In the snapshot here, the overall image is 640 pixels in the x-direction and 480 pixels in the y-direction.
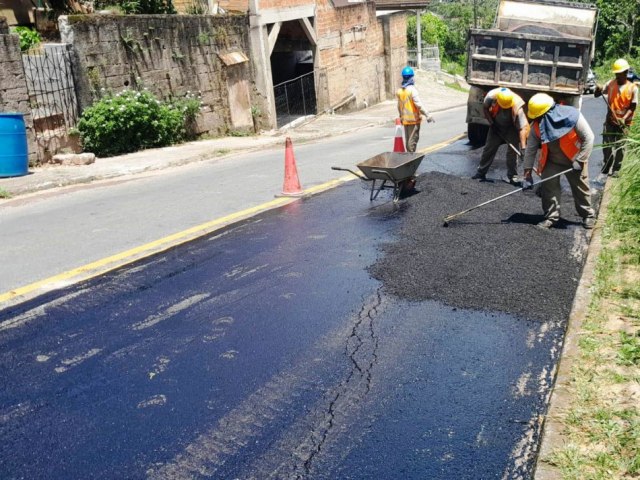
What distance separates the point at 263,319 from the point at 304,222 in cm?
310

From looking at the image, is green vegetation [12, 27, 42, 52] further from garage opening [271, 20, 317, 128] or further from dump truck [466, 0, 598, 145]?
garage opening [271, 20, 317, 128]

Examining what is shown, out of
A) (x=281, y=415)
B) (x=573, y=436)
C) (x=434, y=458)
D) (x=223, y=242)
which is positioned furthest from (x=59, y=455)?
(x=223, y=242)

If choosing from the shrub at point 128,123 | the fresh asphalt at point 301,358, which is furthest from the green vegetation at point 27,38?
the fresh asphalt at point 301,358

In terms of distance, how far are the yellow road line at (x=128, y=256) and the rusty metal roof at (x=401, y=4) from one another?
30.4m

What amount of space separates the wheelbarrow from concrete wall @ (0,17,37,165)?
22.6 ft

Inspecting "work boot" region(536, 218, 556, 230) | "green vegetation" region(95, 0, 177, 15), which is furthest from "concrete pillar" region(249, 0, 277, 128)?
"work boot" region(536, 218, 556, 230)

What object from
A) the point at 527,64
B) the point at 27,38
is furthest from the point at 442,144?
the point at 27,38

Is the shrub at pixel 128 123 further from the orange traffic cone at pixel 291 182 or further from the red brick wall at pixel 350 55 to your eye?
the red brick wall at pixel 350 55

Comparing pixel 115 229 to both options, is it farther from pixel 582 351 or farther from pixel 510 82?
pixel 510 82

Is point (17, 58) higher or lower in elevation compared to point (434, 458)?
higher

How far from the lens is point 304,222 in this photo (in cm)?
875

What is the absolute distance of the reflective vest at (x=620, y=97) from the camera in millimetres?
10367

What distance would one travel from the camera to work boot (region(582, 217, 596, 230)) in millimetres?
8078

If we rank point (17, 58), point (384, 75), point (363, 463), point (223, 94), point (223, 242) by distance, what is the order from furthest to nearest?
point (384, 75) → point (223, 94) → point (17, 58) → point (223, 242) → point (363, 463)
